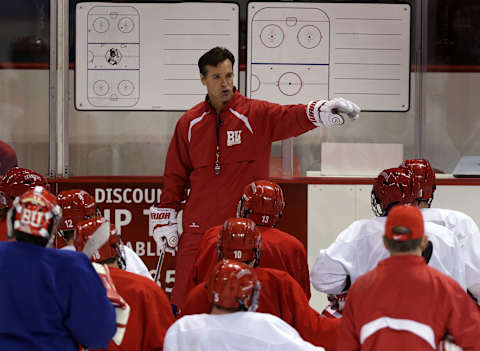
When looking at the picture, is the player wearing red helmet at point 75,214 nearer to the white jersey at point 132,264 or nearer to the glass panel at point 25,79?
the white jersey at point 132,264

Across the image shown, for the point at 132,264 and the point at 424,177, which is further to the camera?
the point at 424,177

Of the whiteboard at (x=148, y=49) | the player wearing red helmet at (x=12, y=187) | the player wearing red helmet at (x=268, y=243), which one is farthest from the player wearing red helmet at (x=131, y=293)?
the whiteboard at (x=148, y=49)

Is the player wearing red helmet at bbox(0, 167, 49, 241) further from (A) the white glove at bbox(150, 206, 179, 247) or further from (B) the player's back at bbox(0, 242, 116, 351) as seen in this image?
(B) the player's back at bbox(0, 242, 116, 351)

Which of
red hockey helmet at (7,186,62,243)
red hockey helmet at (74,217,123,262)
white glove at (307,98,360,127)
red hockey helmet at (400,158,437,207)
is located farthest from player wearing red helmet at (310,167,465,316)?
red hockey helmet at (7,186,62,243)

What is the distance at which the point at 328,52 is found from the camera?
19.7ft

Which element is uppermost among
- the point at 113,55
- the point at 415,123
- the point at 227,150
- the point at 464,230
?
the point at 113,55

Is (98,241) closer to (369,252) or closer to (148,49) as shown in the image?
(369,252)

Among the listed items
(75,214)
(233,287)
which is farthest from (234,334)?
(75,214)

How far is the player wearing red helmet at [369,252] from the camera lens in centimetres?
338

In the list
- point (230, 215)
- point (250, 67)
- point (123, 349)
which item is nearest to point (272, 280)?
point (123, 349)

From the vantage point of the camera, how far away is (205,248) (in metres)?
3.71

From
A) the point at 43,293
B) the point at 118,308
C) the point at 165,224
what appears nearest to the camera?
the point at 43,293

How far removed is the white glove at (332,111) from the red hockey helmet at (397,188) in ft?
2.09

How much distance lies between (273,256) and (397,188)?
24.6 inches
